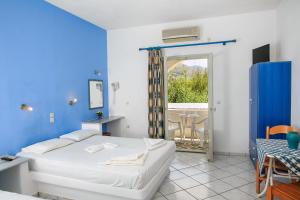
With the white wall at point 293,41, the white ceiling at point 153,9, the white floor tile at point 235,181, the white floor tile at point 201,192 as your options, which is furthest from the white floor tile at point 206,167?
the white ceiling at point 153,9

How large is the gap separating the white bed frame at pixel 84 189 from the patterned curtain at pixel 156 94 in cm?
179

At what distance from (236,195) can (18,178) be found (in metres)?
2.63

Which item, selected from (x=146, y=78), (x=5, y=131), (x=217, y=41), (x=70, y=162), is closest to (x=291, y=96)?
(x=217, y=41)

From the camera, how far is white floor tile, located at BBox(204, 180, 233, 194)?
274 cm

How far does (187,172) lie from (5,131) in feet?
8.72

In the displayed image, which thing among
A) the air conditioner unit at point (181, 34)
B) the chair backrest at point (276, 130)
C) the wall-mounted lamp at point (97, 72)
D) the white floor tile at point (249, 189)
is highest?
the air conditioner unit at point (181, 34)

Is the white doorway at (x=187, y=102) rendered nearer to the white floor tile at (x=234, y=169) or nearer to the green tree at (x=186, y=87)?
the green tree at (x=186, y=87)

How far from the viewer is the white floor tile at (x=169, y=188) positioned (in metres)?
2.72

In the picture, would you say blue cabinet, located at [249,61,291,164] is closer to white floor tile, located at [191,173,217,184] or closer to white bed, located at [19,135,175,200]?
white floor tile, located at [191,173,217,184]

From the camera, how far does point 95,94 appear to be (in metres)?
4.51

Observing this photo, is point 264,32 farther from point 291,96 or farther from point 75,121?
point 75,121

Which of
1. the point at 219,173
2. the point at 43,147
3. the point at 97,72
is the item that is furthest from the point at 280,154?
the point at 97,72

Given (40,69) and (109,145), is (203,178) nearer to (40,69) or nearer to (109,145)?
(109,145)

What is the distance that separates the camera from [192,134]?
15.7ft
